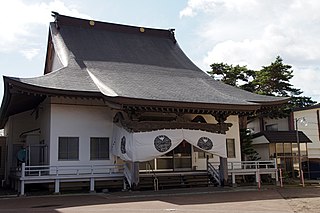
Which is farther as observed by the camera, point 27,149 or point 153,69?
point 153,69

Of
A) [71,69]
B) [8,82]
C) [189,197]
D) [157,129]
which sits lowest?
[189,197]

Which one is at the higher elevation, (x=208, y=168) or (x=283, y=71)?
(x=283, y=71)

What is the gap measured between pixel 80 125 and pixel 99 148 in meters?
1.39

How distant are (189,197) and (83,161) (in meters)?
5.85

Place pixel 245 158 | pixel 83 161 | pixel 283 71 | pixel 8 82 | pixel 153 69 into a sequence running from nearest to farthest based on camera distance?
pixel 8 82
pixel 83 161
pixel 153 69
pixel 245 158
pixel 283 71

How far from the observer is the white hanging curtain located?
15.4 meters

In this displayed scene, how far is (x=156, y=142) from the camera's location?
15727 mm

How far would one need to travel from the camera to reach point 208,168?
724 inches

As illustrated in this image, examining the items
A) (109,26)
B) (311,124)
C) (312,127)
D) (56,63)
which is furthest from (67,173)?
(312,127)

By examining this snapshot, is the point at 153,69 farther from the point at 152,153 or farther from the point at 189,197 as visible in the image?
the point at 189,197

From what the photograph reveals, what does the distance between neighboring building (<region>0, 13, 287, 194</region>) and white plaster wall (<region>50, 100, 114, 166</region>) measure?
1.7 inches

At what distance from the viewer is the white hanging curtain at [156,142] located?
15.4m

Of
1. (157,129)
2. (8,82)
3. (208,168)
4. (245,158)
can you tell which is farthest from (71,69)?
(245,158)

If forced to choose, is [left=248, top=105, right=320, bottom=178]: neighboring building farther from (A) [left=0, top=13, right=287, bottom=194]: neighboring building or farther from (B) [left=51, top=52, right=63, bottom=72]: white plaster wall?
(B) [left=51, top=52, right=63, bottom=72]: white plaster wall
